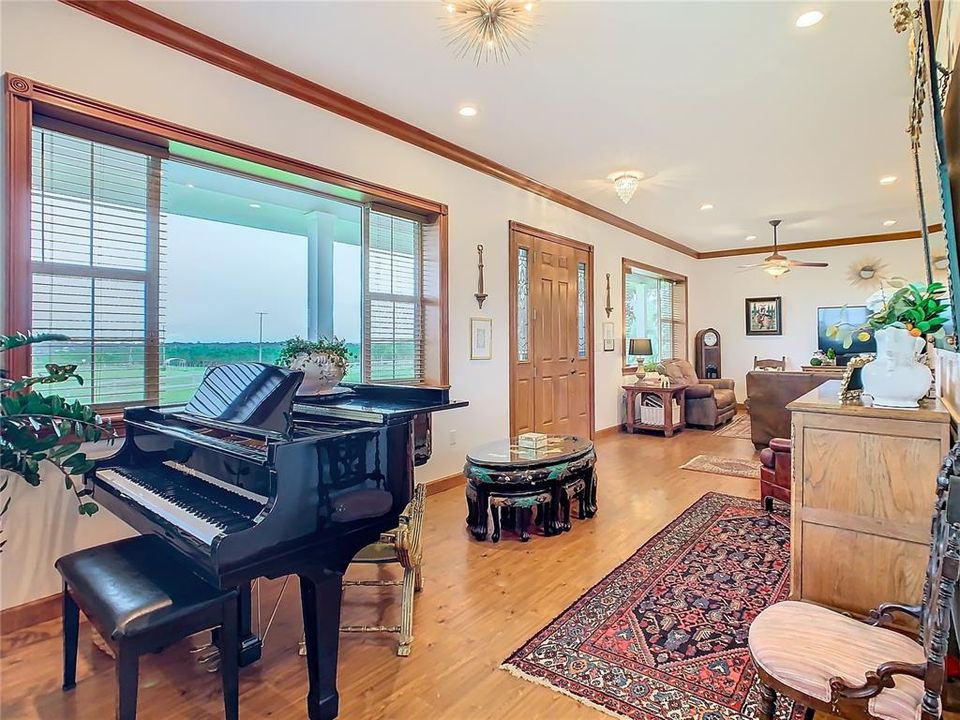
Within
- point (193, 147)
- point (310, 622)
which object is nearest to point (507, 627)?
point (310, 622)

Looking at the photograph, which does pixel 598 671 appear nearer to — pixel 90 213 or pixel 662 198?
pixel 90 213

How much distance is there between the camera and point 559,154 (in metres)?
4.62

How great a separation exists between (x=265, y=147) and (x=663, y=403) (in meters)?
5.55

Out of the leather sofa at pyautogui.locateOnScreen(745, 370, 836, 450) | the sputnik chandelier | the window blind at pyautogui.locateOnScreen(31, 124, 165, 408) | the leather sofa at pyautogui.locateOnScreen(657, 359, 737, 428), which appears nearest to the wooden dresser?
the sputnik chandelier

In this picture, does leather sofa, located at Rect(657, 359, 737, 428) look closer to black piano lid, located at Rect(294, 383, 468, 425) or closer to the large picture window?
the large picture window

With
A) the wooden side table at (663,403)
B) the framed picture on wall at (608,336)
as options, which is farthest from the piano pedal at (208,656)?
the wooden side table at (663,403)

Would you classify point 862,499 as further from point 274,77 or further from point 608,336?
point 608,336

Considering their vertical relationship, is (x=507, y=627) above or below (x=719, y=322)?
below

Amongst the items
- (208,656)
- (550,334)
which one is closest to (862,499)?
(208,656)

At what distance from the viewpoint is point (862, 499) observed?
1957 millimetres

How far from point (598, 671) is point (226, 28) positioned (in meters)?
3.59

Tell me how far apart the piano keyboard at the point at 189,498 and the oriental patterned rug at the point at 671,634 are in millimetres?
1182

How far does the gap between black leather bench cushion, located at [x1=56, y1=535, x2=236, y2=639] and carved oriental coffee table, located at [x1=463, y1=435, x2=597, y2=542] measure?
180 centimetres

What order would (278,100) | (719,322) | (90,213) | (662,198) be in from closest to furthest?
1. (90,213)
2. (278,100)
3. (662,198)
4. (719,322)
